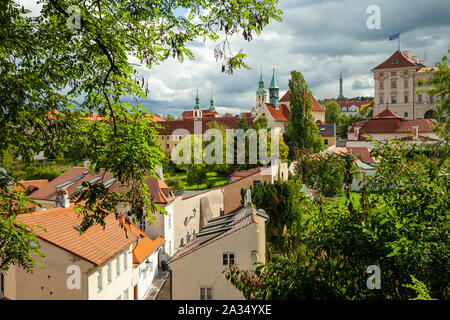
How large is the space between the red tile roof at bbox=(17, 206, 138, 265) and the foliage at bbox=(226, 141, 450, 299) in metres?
7.85

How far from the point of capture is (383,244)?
4289mm

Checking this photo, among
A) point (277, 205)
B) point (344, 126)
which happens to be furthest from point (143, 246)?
point (344, 126)

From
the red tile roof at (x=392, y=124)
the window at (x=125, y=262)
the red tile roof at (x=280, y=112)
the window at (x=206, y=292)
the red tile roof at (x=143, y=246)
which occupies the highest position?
the red tile roof at (x=280, y=112)

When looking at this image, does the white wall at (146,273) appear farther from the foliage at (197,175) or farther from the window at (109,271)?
the foliage at (197,175)

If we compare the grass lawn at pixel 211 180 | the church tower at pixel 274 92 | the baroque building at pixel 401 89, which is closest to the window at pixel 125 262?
the grass lawn at pixel 211 180

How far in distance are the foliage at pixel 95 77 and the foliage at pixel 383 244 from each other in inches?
88.7

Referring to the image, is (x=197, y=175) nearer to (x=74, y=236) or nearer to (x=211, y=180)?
(x=211, y=180)

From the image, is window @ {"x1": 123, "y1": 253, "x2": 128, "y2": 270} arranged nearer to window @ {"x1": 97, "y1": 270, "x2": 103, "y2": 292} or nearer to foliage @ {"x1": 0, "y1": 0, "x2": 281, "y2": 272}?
window @ {"x1": 97, "y1": 270, "x2": 103, "y2": 292}

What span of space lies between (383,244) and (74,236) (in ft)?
37.9

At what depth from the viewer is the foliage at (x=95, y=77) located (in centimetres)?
418

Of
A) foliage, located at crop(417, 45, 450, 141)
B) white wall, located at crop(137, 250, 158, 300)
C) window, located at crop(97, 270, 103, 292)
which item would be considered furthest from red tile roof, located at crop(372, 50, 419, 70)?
window, located at crop(97, 270, 103, 292)

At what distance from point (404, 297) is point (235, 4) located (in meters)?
4.14

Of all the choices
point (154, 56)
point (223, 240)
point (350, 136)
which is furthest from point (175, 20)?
point (350, 136)

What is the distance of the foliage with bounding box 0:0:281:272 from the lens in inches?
164
